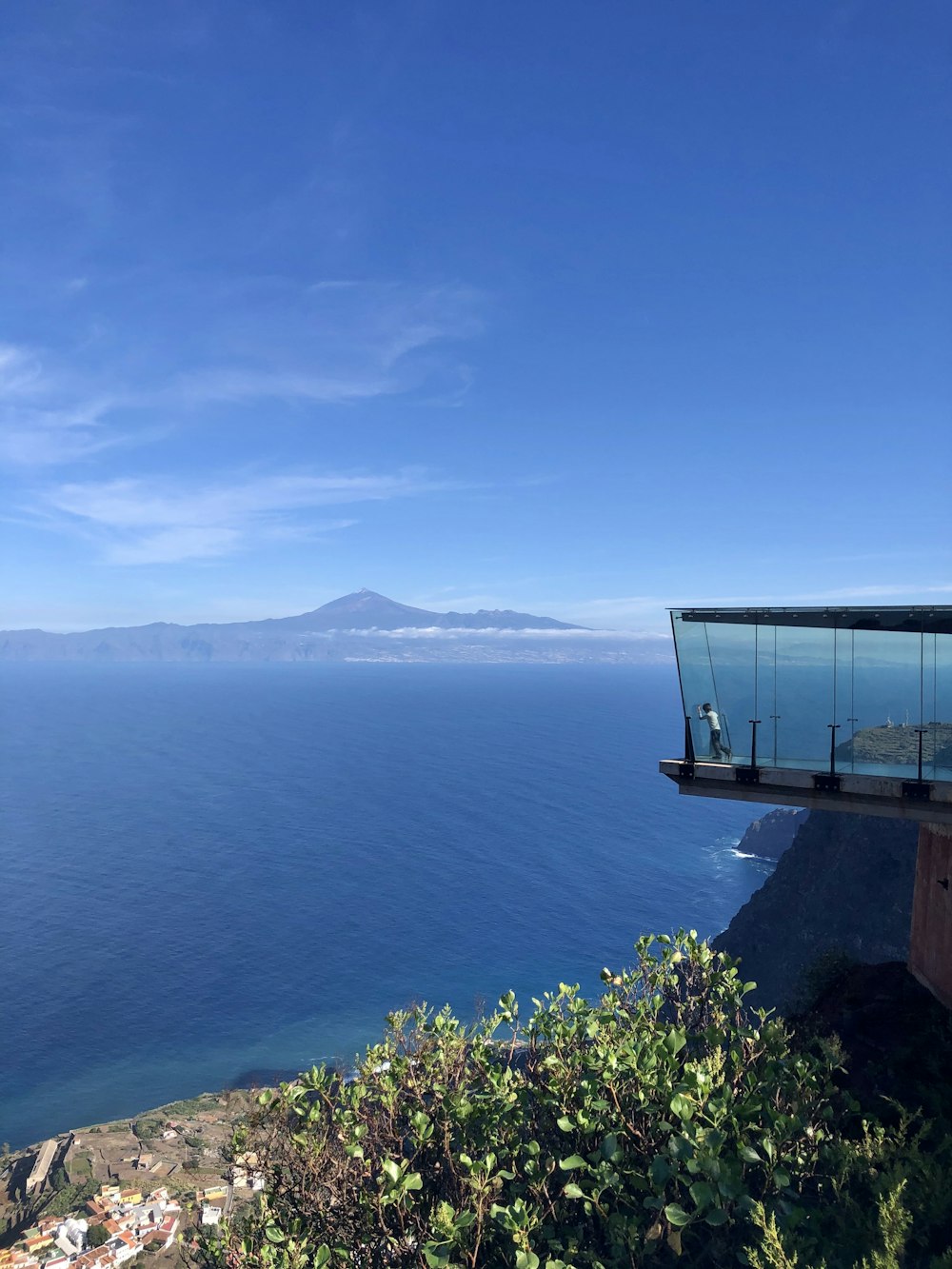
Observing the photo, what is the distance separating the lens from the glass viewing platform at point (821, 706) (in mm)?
14211

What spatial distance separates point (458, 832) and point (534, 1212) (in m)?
122

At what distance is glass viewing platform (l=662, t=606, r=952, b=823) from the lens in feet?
46.6

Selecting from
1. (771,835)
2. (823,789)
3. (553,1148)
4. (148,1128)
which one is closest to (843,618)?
(823,789)

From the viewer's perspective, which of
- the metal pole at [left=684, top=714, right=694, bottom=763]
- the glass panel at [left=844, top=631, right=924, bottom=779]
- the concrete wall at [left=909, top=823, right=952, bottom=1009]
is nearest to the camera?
the glass panel at [left=844, top=631, right=924, bottom=779]

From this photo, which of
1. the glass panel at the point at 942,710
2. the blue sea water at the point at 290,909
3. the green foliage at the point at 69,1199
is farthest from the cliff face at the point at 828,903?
the glass panel at the point at 942,710

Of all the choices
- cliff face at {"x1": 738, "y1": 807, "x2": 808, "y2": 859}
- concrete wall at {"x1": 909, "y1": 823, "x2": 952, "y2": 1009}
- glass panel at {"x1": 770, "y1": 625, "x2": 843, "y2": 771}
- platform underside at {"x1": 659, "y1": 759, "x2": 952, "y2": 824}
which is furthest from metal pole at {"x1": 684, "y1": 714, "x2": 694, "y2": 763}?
cliff face at {"x1": 738, "y1": 807, "x2": 808, "y2": 859}

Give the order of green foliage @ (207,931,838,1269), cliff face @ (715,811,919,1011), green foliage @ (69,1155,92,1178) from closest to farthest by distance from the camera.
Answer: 1. green foliage @ (207,931,838,1269)
2. green foliage @ (69,1155,92,1178)
3. cliff face @ (715,811,919,1011)

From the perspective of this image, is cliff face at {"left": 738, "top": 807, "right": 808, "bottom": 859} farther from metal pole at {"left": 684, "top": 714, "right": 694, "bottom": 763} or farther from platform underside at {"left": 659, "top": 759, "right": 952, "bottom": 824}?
platform underside at {"left": 659, "top": 759, "right": 952, "bottom": 824}

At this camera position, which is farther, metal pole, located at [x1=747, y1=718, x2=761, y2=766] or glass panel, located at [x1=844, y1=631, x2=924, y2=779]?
metal pole, located at [x1=747, y1=718, x2=761, y2=766]

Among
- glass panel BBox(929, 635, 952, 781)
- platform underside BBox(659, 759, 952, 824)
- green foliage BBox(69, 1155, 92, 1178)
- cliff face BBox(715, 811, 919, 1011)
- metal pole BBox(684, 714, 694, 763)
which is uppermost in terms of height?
glass panel BBox(929, 635, 952, 781)

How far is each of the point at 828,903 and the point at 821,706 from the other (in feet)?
219

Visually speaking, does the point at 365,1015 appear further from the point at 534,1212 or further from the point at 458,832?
the point at 534,1212

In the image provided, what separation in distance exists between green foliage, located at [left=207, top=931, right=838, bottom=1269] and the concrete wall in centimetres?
366

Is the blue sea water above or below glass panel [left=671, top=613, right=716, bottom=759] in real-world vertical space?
below
